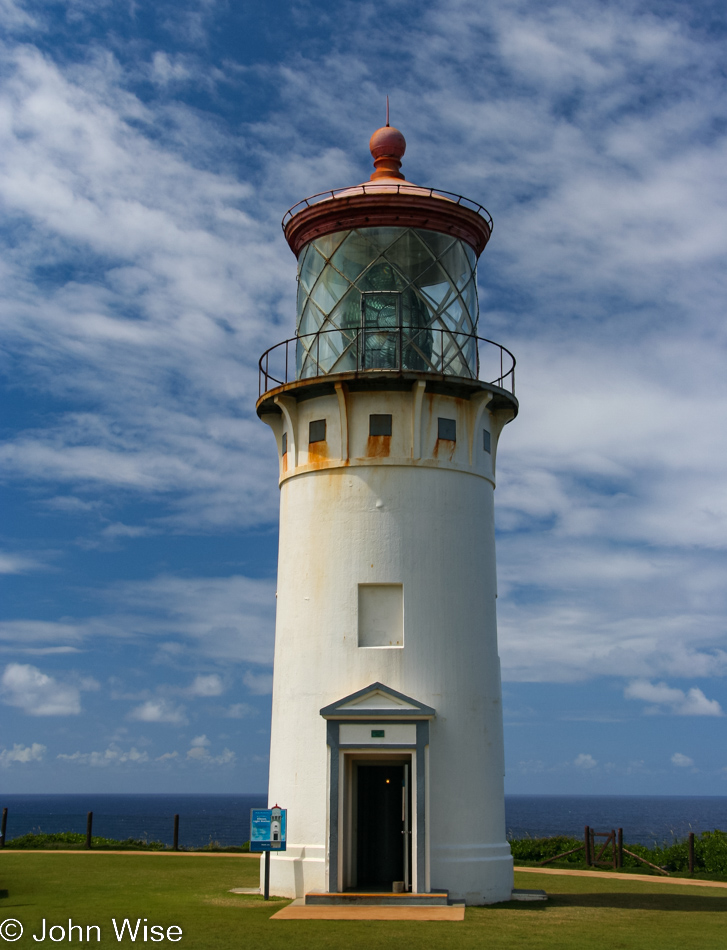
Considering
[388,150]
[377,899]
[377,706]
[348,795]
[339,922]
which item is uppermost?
[388,150]

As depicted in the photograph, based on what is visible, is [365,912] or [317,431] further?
[317,431]

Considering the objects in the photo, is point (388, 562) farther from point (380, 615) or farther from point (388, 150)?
point (388, 150)

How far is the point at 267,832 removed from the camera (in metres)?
15.8

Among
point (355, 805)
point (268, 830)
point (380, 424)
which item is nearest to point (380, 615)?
point (355, 805)

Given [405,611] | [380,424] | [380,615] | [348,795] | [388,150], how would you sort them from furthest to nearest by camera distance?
[388,150]
[380,424]
[380,615]
[405,611]
[348,795]

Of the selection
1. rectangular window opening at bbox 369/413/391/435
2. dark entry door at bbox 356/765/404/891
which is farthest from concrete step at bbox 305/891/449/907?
rectangular window opening at bbox 369/413/391/435

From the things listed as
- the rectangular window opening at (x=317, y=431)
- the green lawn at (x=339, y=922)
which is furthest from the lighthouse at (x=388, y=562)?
the green lawn at (x=339, y=922)

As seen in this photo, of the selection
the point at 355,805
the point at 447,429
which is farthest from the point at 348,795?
the point at 447,429

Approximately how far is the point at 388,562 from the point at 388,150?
331 inches

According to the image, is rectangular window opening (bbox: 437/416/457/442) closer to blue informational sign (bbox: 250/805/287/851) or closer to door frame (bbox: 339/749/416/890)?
door frame (bbox: 339/749/416/890)

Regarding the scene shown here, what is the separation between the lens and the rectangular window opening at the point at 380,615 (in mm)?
16828

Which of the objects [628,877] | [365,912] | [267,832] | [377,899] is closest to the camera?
[365,912]

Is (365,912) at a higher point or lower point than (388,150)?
lower

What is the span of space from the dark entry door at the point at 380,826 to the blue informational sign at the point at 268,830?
1.44m
